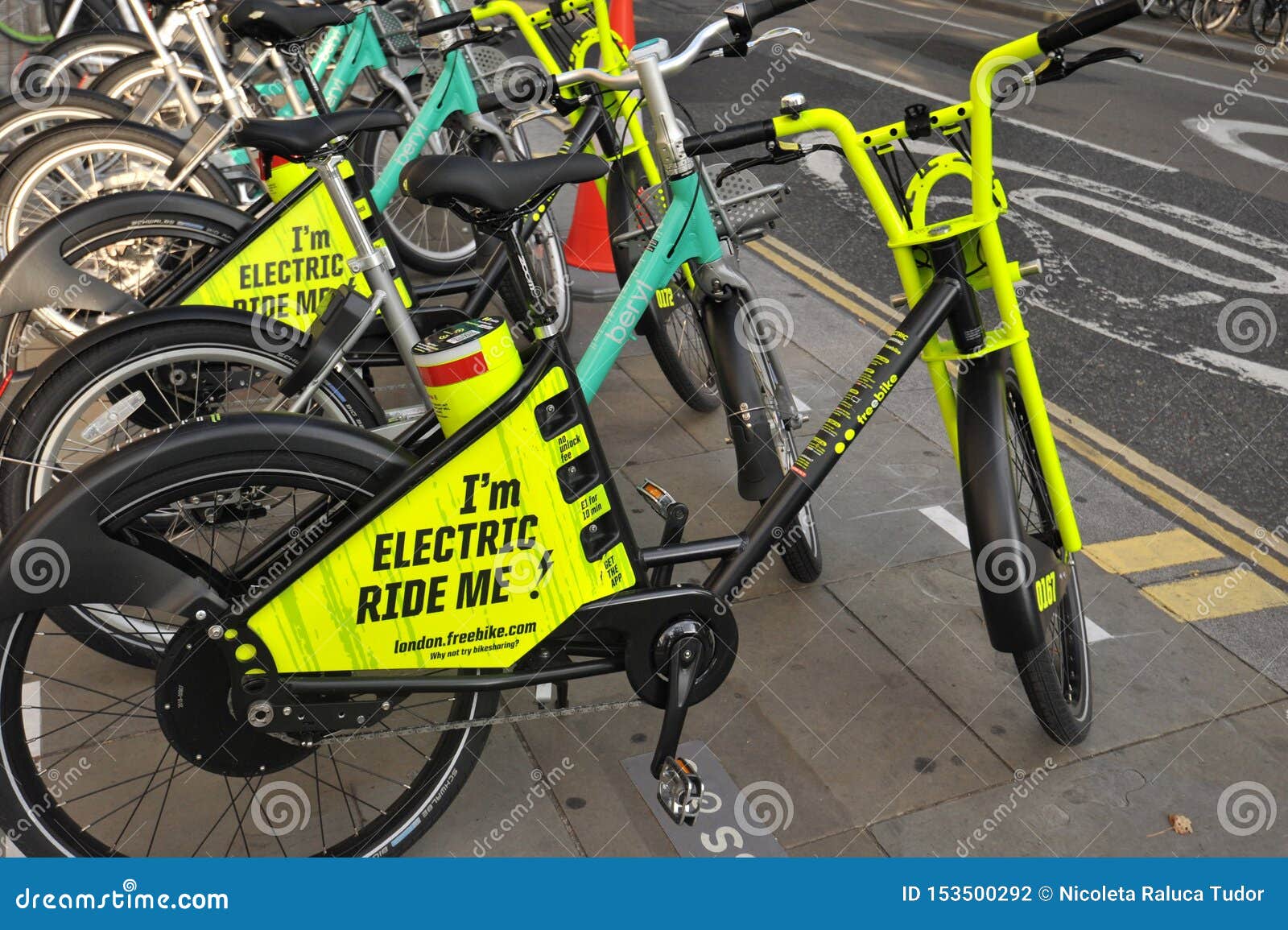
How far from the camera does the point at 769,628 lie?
11.7 feet

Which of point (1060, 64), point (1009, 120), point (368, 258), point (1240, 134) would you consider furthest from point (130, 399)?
point (1240, 134)

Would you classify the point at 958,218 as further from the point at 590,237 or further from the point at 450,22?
the point at 590,237

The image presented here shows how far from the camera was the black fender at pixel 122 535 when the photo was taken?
2.18 meters

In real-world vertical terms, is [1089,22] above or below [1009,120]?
above

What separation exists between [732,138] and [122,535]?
5.15 ft

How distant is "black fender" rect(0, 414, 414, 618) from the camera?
2176 millimetres

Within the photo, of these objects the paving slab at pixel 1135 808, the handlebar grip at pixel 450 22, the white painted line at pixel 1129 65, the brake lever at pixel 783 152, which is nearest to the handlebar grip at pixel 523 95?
the handlebar grip at pixel 450 22

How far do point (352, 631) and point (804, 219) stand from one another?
5.49 meters

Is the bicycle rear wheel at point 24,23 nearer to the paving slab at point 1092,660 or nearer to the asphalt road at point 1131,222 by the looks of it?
the asphalt road at point 1131,222

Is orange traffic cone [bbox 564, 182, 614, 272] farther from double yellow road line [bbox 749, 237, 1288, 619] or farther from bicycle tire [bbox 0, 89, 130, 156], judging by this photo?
bicycle tire [bbox 0, 89, 130, 156]

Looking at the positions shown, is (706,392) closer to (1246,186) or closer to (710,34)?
(710,34)

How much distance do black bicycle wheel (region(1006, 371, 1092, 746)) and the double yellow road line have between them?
741mm

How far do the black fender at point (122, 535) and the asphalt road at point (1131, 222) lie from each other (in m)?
3.59

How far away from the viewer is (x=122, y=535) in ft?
7.41
